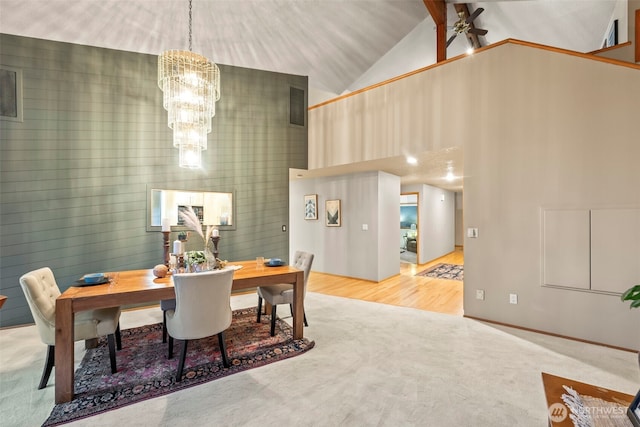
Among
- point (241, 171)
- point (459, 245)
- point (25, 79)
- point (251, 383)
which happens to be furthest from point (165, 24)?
point (459, 245)

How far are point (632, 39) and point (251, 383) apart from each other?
5.70 metres

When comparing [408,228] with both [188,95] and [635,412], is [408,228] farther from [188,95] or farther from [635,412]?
[635,412]

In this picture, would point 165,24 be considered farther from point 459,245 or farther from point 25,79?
point 459,245

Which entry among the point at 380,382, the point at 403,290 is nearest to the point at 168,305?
the point at 380,382

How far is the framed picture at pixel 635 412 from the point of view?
104 centimetres

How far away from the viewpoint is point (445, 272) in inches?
254

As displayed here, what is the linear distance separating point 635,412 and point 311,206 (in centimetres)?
582

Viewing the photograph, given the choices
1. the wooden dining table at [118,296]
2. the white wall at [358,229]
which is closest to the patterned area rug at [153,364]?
the wooden dining table at [118,296]

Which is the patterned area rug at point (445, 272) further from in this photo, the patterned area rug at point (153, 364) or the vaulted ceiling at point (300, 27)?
the patterned area rug at point (153, 364)

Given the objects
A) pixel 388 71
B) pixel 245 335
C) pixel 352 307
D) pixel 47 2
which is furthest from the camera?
pixel 388 71

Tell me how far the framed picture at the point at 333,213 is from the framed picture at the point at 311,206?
31cm

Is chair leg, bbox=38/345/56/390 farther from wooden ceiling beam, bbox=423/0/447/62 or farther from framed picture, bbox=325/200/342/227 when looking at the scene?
wooden ceiling beam, bbox=423/0/447/62

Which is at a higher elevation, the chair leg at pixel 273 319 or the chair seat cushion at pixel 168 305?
the chair seat cushion at pixel 168 305

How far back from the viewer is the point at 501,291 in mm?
3455
